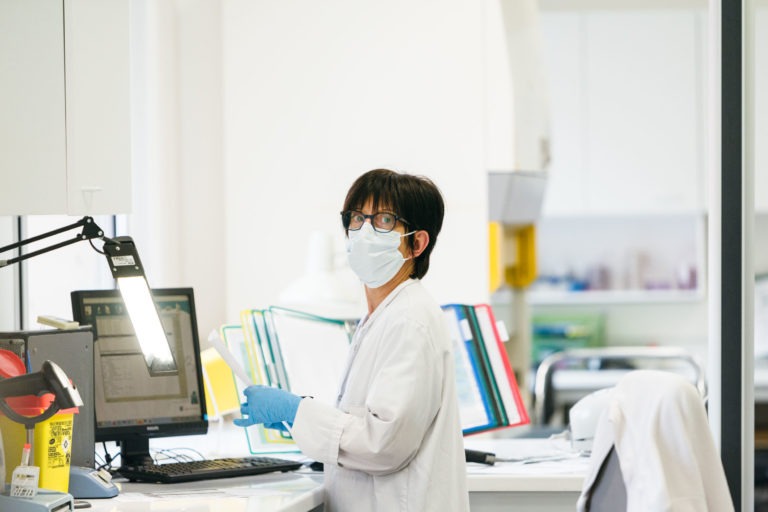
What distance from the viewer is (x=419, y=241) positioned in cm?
207

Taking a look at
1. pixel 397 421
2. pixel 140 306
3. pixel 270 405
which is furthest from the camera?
pixel 270 405

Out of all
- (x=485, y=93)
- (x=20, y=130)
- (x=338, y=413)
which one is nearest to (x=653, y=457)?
(x=338, y=413)

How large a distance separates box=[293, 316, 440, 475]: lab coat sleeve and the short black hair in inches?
9.0

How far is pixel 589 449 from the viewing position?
8.36 ft

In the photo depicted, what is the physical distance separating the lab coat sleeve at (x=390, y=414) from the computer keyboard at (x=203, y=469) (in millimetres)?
306

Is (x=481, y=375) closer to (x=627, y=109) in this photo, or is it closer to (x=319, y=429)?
(x=319, y=429)

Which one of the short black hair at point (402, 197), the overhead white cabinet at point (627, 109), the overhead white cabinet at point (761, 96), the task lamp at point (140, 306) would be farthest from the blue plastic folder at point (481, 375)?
the overhead white cabinet at point (627, 109)

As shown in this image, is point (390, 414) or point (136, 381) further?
point (136, 381)

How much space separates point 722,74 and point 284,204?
1.45 metres

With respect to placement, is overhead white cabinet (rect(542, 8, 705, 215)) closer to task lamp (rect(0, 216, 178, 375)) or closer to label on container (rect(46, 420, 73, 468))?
task lamp (rect(0, 216, 178, 375))

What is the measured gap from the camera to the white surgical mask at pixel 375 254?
2.02 meters

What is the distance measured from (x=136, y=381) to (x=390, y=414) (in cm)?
73

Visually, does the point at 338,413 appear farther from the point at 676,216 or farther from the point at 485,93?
the point at 676,216

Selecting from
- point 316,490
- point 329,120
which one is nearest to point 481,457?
point 316,490
